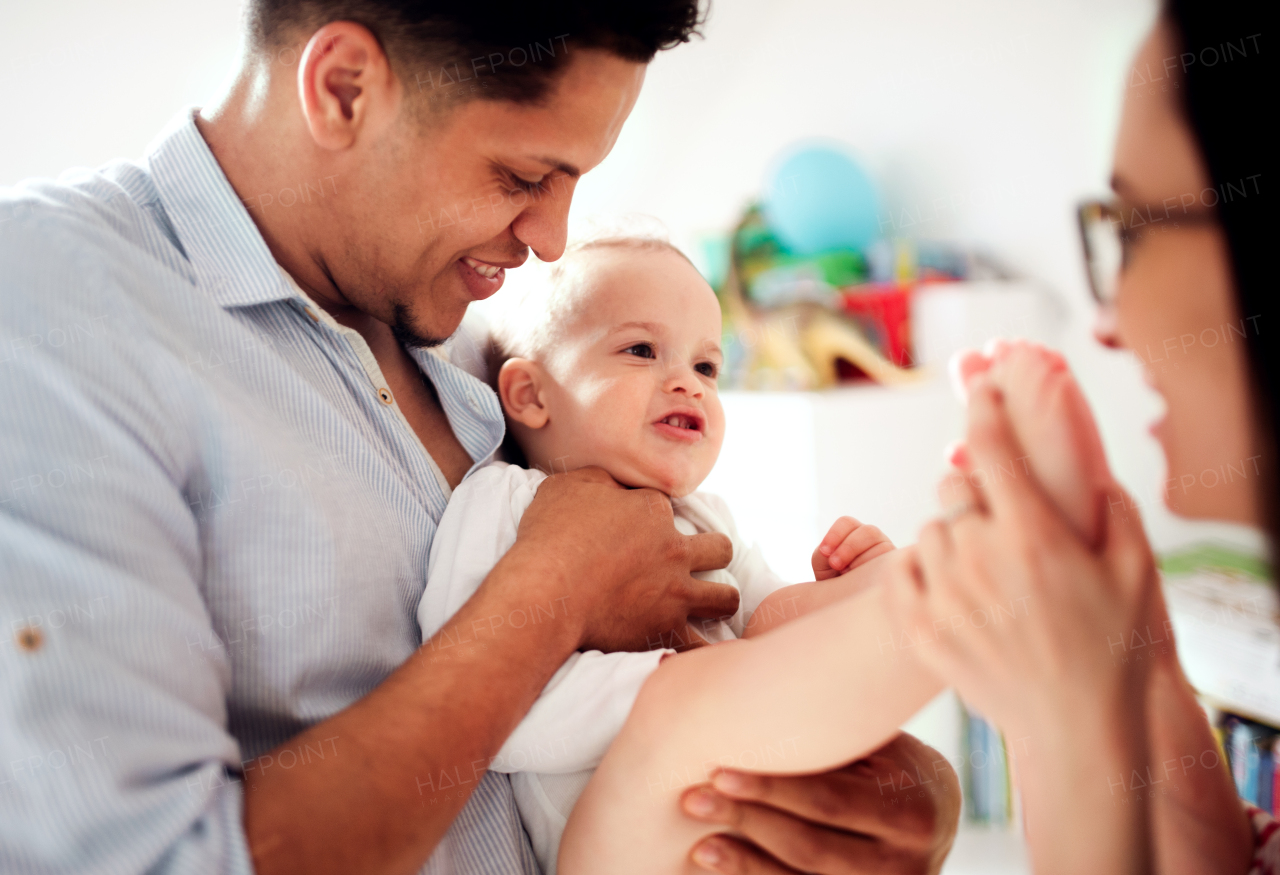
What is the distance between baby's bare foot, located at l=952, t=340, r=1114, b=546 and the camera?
0.46 metres

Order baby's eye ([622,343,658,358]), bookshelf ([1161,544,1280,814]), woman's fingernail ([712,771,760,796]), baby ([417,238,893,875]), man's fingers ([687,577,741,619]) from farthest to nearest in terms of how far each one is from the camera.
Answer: baby's eye ([622,343,658,358])
man's fingers ([687,577,741,619])
baby ([417,238,893,875])
woman's fingernail ([712,771,760,796])
bookshelf ([1161,544,1280,814])

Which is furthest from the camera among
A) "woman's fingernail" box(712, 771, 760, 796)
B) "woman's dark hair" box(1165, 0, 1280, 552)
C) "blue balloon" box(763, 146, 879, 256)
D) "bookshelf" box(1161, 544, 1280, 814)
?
"blue balloon" box(763, 146, 879, 256)

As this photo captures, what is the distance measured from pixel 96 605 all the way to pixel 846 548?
0.66m

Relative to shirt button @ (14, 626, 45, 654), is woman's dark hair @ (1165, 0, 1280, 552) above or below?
above

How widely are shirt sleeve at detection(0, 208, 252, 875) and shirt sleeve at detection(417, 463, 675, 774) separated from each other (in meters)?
0.21

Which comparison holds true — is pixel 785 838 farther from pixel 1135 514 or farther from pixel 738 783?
pixel 1135 514

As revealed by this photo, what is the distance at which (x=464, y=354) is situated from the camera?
116 centimetres

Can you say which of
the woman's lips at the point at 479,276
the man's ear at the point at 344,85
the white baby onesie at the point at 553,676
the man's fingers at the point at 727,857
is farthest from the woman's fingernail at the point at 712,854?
the man's ear at the point at 344,85

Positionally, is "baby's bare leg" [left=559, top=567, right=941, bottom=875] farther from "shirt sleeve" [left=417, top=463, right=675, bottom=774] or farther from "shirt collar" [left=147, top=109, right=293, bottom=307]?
"shirt collar" [left=147, top=109, right=293, bottom=307]

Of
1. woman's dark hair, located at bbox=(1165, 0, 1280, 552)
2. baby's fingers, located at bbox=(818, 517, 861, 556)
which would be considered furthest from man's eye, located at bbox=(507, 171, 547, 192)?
woman's dark hair, located at bbox=(1165, 0, 1280, 552)

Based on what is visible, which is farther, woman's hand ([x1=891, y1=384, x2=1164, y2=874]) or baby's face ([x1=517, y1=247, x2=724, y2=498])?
baby's face ([x1=517, y1=247, x2=724, y2=498])

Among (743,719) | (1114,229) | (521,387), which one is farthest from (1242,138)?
(521,387)

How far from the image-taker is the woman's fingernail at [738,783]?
0.66 metres

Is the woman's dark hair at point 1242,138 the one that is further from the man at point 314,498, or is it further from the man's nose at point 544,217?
the man's nose at point 544,217
